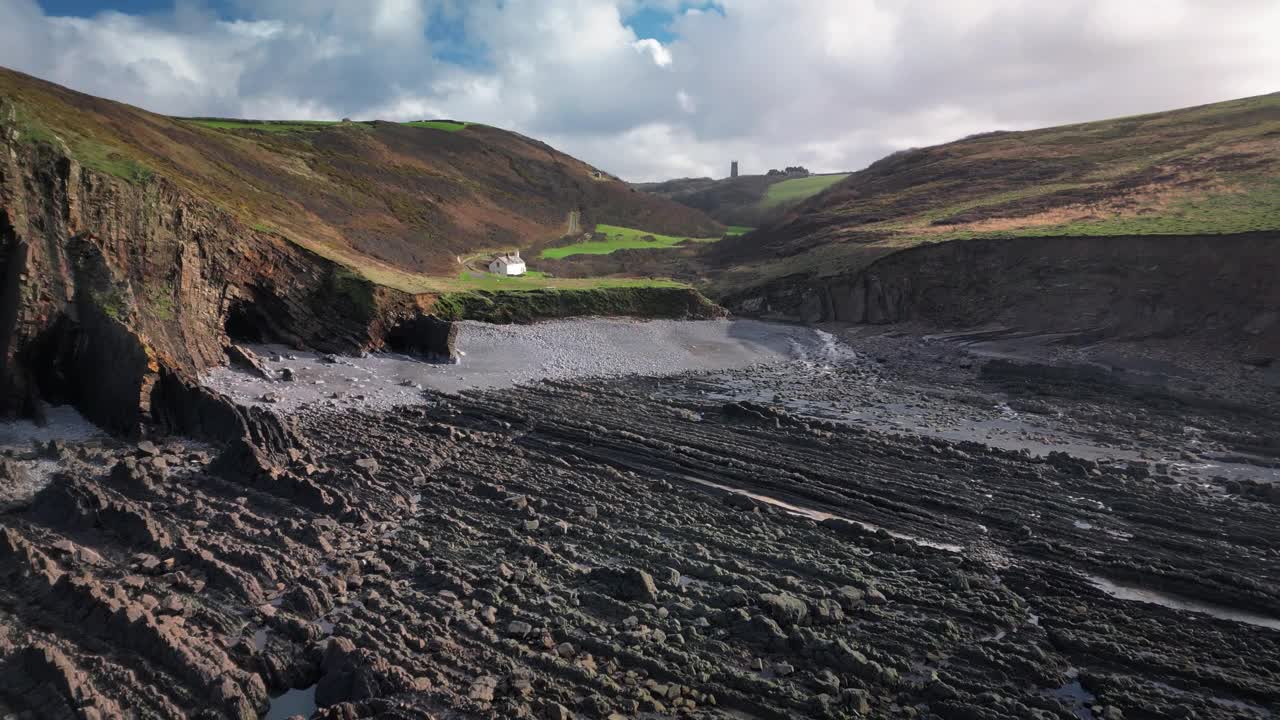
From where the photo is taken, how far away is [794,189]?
291 feet

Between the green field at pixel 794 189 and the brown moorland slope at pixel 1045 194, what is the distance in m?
21.3

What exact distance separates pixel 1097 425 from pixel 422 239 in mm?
35777

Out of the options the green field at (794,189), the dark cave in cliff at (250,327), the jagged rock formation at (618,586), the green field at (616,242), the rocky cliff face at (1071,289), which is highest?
the green field at (794,189)

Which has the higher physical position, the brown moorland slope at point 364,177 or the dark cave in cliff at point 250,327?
the brown moorland slope at point 364,177

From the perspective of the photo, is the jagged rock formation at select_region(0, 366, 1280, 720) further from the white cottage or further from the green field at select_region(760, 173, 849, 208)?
the green field at select_region(760, 173, 849, 208)

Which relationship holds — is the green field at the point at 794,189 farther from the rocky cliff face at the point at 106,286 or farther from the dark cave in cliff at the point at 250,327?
the rocky cliff face at the point at 106,286

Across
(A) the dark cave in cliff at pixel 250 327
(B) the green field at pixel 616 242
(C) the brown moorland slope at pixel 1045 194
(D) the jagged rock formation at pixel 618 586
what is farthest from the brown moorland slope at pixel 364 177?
(C) the brown moorland slope at pixel 1045 194

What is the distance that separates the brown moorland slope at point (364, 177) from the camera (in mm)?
24906

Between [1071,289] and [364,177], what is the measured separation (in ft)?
133

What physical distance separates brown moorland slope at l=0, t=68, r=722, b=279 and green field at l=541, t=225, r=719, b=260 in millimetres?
1965

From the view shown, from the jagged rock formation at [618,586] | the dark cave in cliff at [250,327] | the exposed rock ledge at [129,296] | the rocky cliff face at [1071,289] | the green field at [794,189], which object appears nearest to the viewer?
the jagged rock formation at [618,586]

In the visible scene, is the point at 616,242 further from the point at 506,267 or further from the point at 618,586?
the point at 618,586

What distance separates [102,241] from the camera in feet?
56.6

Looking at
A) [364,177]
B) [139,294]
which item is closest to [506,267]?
[364,177]
